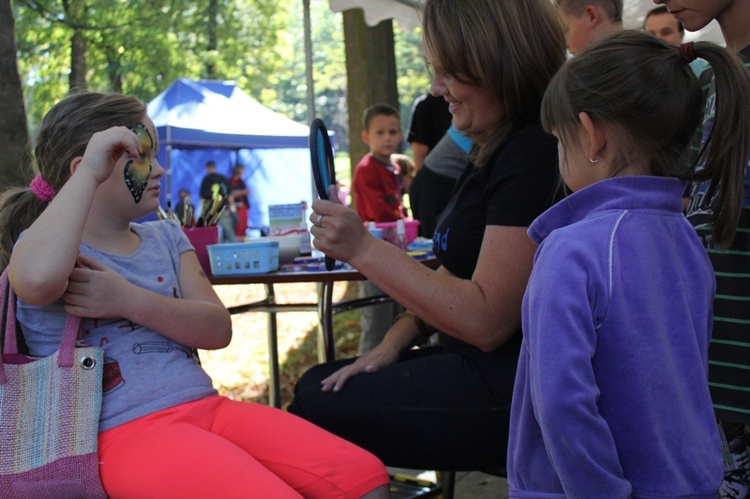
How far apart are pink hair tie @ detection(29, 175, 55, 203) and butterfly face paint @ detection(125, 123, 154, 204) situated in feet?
0.56

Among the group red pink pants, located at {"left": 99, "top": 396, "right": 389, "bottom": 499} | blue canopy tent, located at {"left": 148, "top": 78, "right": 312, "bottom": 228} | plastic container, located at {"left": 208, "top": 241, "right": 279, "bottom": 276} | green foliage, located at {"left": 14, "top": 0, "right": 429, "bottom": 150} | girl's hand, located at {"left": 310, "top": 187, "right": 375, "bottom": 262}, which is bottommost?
red pink pants, located at {"left": 99, "top": 396, "right": 389, "bottom": 499}

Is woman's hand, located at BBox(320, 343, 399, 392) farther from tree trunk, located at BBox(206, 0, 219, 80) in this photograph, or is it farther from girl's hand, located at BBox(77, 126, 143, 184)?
tree trunk, located at BBox(206, 0, 219, 80)

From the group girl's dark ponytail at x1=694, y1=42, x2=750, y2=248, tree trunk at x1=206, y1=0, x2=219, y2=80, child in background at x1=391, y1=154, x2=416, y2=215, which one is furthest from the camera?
tree trunk at x1=206, y1=0, x2=219, y2=80

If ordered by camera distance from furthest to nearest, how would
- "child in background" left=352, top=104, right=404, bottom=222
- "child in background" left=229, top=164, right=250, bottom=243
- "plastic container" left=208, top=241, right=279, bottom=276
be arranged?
"child in background" left=229, top=164, right=250, bottom=243 → "child in background" left=352, top=104, right=404, bottom=222 → "plastic container" left=208, top=241, right=279, bottom=276

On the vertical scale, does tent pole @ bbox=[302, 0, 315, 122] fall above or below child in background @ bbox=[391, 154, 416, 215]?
above

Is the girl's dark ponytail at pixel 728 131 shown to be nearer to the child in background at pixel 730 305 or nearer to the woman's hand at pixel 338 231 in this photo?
the child in background at pixel 730 305

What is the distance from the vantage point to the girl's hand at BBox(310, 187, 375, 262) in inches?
67.5

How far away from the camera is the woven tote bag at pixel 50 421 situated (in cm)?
147

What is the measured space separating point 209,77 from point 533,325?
50.5 feet

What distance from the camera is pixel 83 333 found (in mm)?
1687

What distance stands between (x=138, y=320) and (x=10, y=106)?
1.79m

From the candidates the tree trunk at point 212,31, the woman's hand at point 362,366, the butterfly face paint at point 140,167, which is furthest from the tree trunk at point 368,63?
the tree trunk at point 212,31

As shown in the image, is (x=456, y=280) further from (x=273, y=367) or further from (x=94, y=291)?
(x=273, y=367)

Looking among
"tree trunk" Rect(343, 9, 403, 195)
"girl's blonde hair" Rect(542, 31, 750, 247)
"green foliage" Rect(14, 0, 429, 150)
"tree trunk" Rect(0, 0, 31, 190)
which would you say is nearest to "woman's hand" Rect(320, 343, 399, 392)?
"girl's blonde hair" Rect(542, 31, 750, 247)
